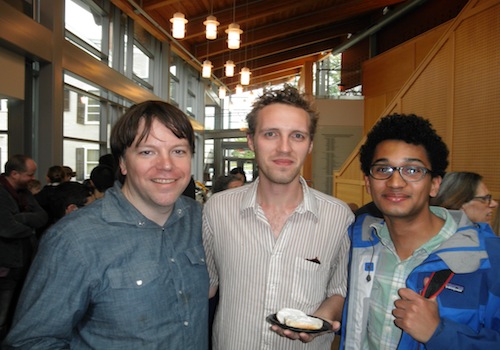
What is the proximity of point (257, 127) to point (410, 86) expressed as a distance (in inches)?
215

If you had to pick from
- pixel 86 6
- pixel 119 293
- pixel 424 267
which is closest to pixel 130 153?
pixel 119 293

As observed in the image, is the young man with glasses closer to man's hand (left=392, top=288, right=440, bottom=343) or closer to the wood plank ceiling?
man's hand (left=392, top=288, right=440, bottom=343)

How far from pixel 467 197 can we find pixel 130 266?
243 cm

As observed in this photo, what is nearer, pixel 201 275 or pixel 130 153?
pixel 130 153

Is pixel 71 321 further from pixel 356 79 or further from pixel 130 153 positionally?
pixel 356 79

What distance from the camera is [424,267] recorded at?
1.60m

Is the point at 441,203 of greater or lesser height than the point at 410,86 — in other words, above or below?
below

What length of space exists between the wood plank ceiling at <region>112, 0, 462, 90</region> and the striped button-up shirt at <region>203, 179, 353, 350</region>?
7993 mm

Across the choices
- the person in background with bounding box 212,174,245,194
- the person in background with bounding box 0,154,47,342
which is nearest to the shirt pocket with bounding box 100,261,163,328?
the person in background with bounding box 0,154,47,342

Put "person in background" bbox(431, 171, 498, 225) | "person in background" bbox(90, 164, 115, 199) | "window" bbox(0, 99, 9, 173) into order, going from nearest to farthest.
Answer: "person in background" bbox(431, 171, 498, 225) < "person in background" bbox(90, 164, 115, 199) < "window" bbox(0, 99, 9, 173)

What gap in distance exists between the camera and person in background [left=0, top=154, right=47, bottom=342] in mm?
3389

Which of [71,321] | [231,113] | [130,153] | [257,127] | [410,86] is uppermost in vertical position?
[231,113]

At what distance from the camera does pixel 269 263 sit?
1928 mm

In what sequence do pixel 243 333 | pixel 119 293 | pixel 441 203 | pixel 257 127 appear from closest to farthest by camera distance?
pixel 119 293 < pixel 243 333 < pixel 257 127 < pixel 441 203
